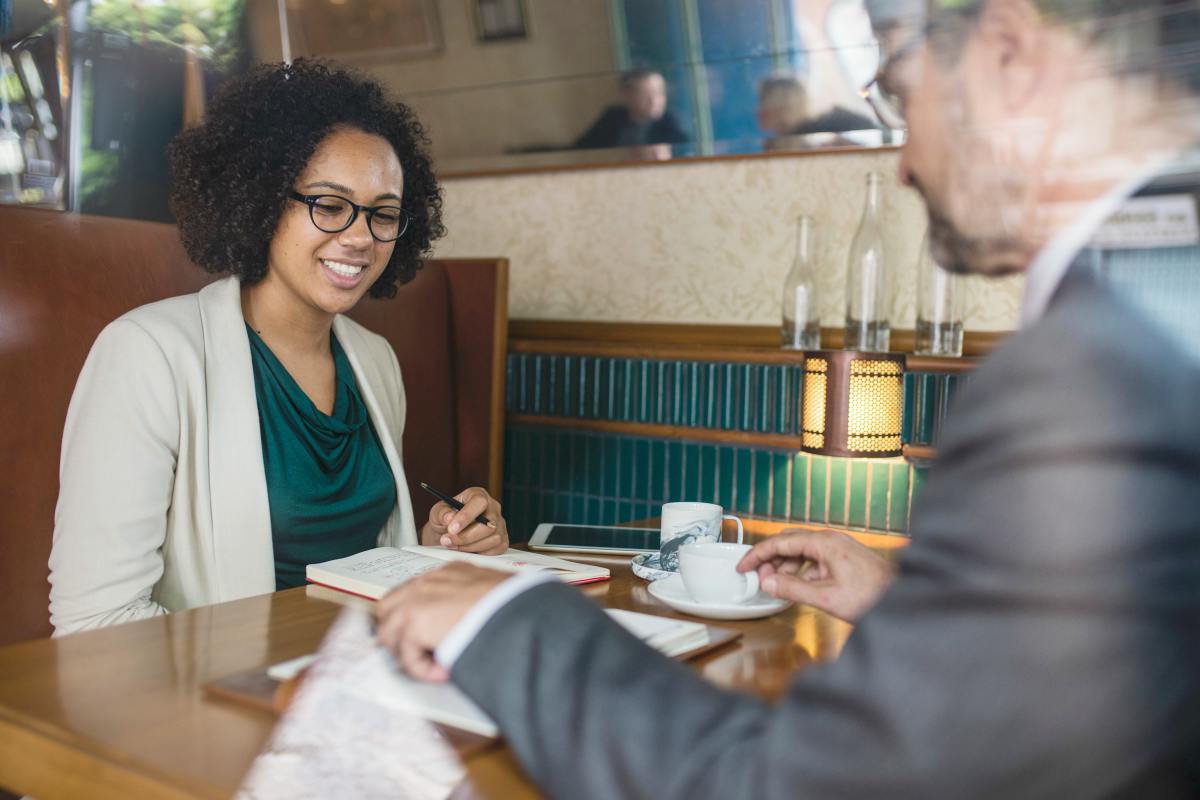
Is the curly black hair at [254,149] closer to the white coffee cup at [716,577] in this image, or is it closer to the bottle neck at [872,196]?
the bottle neck at [872,196]

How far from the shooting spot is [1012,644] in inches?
23.0

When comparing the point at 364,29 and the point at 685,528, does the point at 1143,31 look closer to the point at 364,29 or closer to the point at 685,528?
the point at 685,528

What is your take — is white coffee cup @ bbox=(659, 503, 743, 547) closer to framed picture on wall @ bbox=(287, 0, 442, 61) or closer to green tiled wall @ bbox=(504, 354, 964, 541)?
green tiled wall @ bbox=(504, 354, 964, 541)

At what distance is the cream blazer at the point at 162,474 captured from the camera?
1.59 m

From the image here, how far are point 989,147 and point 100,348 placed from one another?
58.1 inches

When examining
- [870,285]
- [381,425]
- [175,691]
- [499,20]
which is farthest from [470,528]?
[499,20]

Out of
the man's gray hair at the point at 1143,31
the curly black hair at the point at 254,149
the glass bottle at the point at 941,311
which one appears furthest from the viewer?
the glass bottle at the point at 941,311

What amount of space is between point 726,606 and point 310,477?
0.97 metres

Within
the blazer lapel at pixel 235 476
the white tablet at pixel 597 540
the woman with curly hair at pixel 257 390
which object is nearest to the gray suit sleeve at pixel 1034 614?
the white tablet at pixel 597 540

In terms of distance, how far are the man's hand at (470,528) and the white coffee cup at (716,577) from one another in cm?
48

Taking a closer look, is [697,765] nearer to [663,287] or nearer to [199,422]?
[199,422]

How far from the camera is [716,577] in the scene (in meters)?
1.28

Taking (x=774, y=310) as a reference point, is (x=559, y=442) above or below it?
below

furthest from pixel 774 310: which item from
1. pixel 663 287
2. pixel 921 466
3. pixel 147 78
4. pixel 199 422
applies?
pixel 147 78
